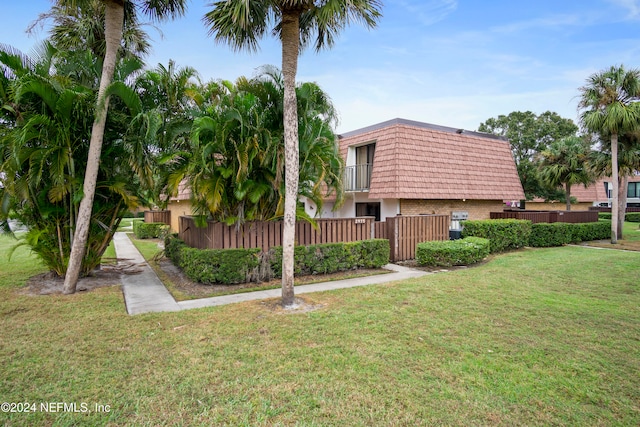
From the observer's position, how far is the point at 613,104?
1572 centimetres

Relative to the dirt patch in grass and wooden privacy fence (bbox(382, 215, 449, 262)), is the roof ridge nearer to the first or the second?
wooden privacy fence (bbox(382, 215, 449, 262))

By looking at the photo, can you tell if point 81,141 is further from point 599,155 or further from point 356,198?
point 599,155

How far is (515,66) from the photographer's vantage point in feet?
49.5

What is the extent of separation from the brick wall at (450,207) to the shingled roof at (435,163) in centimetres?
52

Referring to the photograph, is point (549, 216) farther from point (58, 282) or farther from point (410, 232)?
point (58, 282)

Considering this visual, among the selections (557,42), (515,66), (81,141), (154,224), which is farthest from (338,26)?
(154,224)

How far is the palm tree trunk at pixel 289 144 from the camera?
21.1ft

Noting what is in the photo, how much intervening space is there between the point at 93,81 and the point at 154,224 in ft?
44.3

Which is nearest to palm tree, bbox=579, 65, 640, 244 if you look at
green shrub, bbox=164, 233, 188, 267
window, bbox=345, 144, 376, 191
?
window, bbox=345, 144, 376, 191

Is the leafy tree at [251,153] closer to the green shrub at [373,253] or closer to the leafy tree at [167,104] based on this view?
the leafy tree at [167,104]

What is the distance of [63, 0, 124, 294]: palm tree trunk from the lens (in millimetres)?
7527

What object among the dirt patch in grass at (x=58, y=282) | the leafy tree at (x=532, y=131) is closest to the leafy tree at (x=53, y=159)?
the dirt patch in grass at (x=58, y=282)

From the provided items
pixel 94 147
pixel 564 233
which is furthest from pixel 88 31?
pixel 564 233

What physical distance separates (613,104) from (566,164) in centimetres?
580
